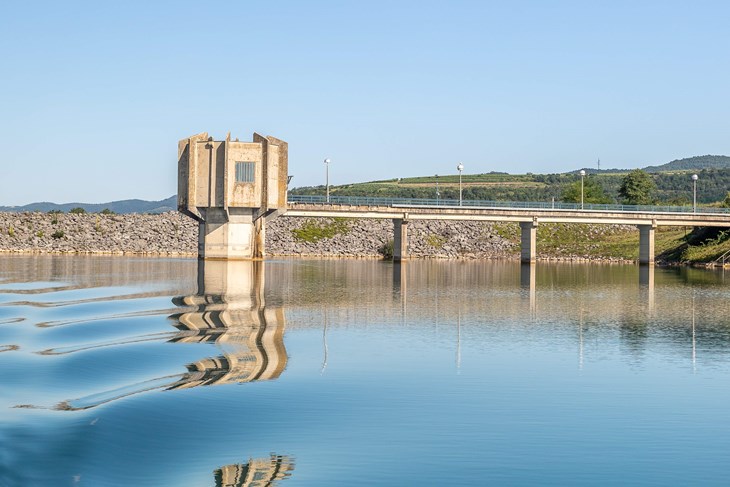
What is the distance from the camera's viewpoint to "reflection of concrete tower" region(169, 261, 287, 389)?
1009 inches

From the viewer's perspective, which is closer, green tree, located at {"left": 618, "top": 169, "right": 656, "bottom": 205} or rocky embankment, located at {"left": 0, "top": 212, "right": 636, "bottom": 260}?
rocky embankment, located at {"left": 0, "top": 212, "right": 636, "bottom": 260}

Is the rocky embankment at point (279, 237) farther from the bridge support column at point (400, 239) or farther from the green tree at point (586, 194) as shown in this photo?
the green tree at point (586, 194)

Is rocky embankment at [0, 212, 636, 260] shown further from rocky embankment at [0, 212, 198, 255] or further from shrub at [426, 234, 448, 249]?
shrub at [426, 234, 448, 249]

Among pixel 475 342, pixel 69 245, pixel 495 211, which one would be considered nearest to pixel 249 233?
pixel 495 211

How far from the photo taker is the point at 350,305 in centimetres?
4750

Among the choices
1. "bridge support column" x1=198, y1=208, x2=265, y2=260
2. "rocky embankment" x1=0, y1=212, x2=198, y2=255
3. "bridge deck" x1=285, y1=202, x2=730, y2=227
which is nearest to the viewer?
Answer: "bridge support column" x1=198, y1=208, x2=265, y2=260

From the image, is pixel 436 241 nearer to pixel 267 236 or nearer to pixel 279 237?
pixel 279 237

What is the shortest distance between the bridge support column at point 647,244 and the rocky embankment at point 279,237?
16.2 m

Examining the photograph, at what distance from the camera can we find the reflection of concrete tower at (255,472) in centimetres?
1562

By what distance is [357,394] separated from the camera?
23109mm

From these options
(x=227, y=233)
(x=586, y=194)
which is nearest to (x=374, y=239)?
(x=227, y=233)

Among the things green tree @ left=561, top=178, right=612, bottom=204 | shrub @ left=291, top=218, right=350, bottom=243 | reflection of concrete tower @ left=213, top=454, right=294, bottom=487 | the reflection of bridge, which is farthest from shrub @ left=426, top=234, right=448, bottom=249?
reflection of concrete tower @ left=213, top=454, right=294, bottom=487

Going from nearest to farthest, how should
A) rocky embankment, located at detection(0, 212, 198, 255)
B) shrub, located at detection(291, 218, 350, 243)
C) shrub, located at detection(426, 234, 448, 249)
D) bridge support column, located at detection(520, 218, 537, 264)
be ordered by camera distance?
bridge support column, located at detection(520, 218, 537, 264) < rocky embankment, located at detection(0, 212, 198, 255) < shrub, located at detection(291, 218, 350, 243) < shrub, located at detection(426, 234, 448, 249)

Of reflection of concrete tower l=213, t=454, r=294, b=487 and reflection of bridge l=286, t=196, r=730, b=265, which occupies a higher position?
reflection of bridge l=286, t=196, r=730, b=265
